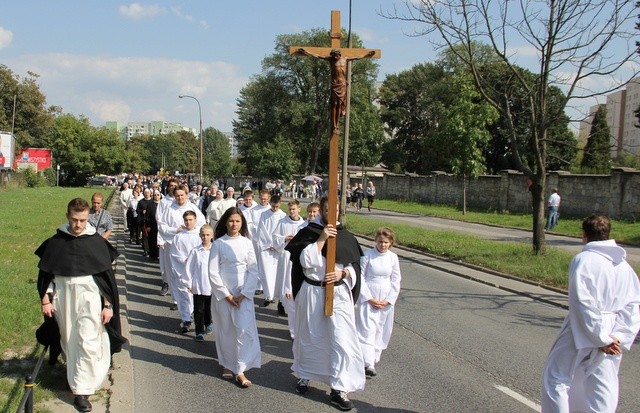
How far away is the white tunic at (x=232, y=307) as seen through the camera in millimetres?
6512

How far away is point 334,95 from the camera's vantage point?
6465mm

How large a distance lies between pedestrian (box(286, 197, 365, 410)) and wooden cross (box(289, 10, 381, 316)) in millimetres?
102

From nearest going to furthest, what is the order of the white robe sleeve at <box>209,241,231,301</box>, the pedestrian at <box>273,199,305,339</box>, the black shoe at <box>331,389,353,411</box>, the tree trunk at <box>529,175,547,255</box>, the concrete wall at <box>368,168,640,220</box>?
the black shoe at <box>331,389,353,411</box> < the white robe sleeve at <box>209,241,231,301</box> < the pedestrian at <box>273,199,305,339</box> < the tree trunk at <box>529,175,547,255</box> < the concrete wall at <box>368,168,640,220</box>

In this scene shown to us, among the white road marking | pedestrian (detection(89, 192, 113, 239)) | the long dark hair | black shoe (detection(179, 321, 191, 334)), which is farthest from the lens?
pedestrian (detection(89, 192, 113, 239))

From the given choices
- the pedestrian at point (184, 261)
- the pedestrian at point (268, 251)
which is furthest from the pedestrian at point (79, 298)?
the pedestrian at point (268, 251)

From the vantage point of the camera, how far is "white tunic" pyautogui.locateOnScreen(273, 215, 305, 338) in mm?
9367

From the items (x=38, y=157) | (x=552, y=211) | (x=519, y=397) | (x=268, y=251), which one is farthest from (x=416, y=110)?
(x=519, y=397)

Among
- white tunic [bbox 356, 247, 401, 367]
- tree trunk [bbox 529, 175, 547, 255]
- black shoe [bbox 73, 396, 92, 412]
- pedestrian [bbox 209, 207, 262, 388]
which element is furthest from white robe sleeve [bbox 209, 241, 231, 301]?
tree trunk [bbox 529, 175, 547, 255]

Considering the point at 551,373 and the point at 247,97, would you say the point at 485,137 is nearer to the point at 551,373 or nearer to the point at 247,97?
the point at 551,373

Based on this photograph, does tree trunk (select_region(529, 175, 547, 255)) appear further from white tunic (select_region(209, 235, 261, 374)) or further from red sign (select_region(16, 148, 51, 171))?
red sign (select_region(16, 148, 51, 171))

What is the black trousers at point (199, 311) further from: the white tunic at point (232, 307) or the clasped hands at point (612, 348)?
the clasped hands at point (612, 348)

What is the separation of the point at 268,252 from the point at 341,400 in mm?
5455

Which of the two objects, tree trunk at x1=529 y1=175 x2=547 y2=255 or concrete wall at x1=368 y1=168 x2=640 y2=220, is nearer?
tree trunk at x1=529 y1=175 x2=547 y2=255

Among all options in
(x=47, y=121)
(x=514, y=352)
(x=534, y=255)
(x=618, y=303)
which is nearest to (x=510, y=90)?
(x=534, y=255)
